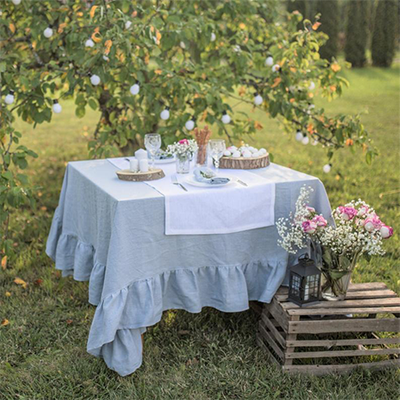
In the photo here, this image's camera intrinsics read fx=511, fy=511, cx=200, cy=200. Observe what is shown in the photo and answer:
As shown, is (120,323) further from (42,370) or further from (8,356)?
(8,356)

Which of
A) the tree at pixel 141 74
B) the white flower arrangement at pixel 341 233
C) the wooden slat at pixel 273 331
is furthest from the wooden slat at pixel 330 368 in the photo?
the tree at pixel 141 74

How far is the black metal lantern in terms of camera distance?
2.21 meters

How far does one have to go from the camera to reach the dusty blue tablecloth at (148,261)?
2.11 m

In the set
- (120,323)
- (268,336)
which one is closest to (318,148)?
(268,336)

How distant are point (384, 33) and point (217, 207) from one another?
1688 centimetres

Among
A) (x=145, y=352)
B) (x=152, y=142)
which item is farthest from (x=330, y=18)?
(x=145, y=352)

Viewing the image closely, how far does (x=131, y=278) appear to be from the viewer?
2.15 metres

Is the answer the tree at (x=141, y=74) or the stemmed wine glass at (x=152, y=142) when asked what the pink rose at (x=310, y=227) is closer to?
the stemmed wine glass at (x=152, y=142)

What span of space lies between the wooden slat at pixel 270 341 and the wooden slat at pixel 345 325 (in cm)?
16

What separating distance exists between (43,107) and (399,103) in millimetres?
8467

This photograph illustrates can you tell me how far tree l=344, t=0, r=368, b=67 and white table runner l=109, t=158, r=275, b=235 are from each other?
16265mm

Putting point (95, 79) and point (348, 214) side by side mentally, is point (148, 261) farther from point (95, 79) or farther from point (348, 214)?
point (95, 79)

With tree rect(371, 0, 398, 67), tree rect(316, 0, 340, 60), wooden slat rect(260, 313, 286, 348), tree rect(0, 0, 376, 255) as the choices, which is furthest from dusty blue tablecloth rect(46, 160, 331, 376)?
tree rect(371, 0, 398, 67)

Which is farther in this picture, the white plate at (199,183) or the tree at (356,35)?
the tree at (356,35)
